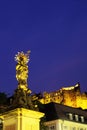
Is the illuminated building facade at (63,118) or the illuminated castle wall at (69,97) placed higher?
the illuminated castle wall at (69,97)

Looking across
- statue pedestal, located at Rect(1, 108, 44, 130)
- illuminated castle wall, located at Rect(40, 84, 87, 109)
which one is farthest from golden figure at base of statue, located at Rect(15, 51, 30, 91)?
illuminated castle wall, located at Rect(40, 84, 87, 109)

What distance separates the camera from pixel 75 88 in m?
96.6

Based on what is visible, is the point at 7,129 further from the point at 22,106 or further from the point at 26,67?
the point at 26,67

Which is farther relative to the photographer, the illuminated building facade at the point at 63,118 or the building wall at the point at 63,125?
the illuminated building facade at the point at 63,118

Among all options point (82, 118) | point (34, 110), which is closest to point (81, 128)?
point (82, 118)

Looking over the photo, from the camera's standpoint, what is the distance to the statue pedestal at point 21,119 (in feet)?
49.3

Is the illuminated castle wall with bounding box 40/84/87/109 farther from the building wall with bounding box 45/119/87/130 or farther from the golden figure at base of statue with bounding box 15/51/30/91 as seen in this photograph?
the golden figure at base of statue with bounding box 15/51/30/91

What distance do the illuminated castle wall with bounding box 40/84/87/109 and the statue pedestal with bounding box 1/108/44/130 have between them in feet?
251

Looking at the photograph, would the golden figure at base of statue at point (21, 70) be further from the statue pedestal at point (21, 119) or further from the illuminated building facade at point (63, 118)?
the illuminated building facade at point (63, 118)

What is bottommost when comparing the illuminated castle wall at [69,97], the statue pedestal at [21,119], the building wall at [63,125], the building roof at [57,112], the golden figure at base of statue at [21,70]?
the statue pedestal at [21,119]

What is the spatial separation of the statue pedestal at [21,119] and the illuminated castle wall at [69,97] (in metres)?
76.6

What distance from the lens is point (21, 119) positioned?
49.3 ft

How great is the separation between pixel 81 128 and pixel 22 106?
4565 centimetres

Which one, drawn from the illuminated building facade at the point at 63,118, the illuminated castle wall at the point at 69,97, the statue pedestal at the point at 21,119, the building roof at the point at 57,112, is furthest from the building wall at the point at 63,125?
the statue pedestal at the point at 21,119
